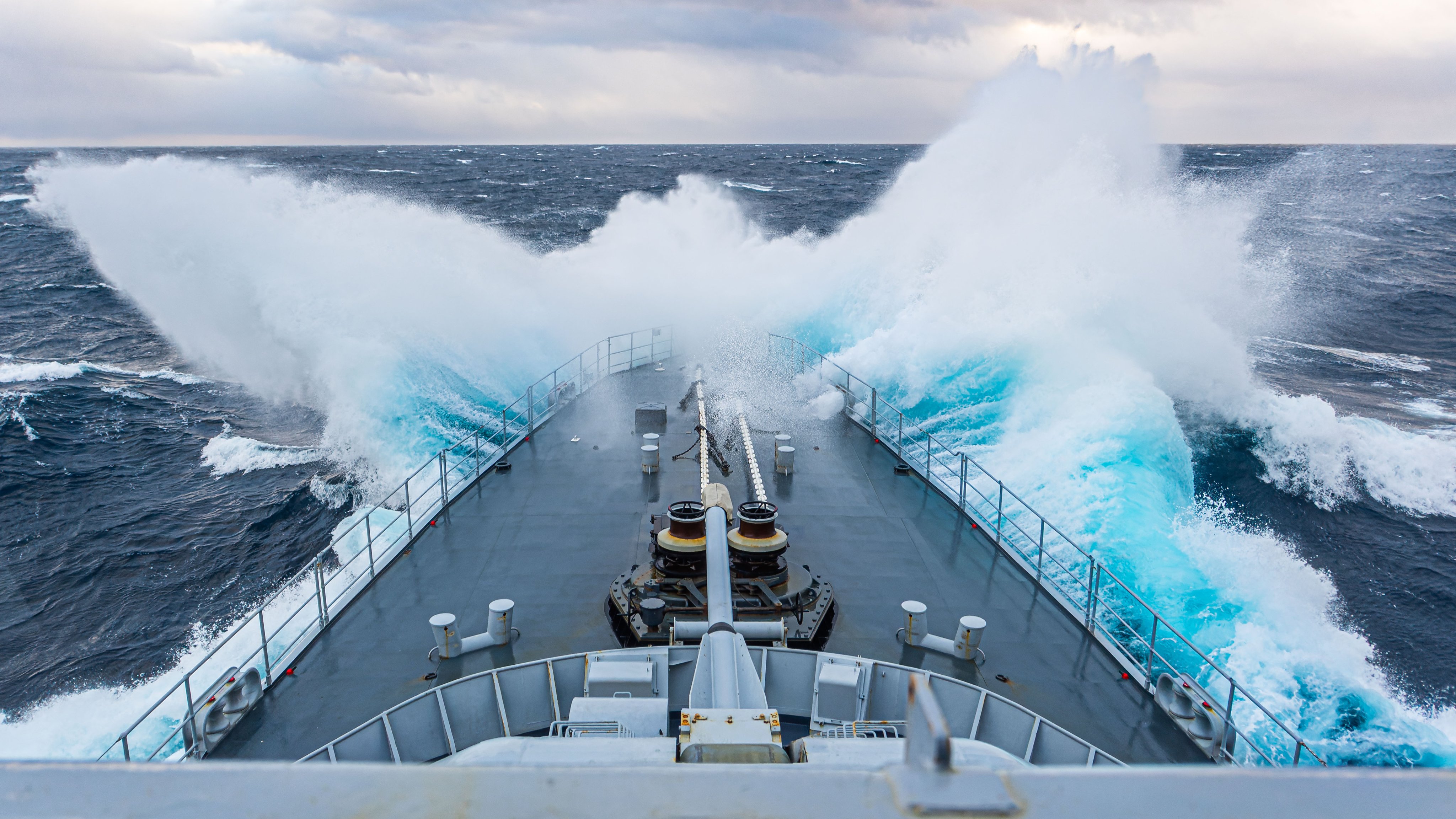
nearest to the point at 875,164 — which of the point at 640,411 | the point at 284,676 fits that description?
the point at 640,411

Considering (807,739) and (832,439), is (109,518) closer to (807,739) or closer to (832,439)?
(832,439)

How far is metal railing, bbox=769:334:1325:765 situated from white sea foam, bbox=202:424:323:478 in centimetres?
1804

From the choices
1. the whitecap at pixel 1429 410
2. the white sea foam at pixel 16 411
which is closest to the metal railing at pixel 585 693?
the white sea foam at pixel 16 411

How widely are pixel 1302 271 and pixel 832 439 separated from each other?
53.9m

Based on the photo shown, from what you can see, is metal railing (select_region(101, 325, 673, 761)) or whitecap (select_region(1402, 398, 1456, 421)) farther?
whitecap (select_region(1402, 398, 1456, 421))

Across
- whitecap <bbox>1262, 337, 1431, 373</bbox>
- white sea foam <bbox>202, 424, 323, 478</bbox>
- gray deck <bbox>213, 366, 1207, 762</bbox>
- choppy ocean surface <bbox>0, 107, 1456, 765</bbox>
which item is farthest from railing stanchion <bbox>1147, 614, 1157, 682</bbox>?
whitecap <bbox>1262, 337, 1431, 373</bbox>

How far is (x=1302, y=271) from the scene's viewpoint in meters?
55.9

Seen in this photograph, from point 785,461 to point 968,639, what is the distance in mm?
6338

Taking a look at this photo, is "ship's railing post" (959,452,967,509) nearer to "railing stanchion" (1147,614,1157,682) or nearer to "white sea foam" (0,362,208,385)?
"railing stanchion" (1147,614,1157,682)

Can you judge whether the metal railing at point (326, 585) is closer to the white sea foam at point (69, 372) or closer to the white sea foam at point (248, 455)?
the white sea foam at point (248, 455)

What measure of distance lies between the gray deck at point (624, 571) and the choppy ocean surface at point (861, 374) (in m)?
5.07

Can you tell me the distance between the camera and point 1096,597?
1035cm

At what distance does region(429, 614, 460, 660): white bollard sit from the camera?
379 inches

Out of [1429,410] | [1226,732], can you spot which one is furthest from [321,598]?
[1429,410]
